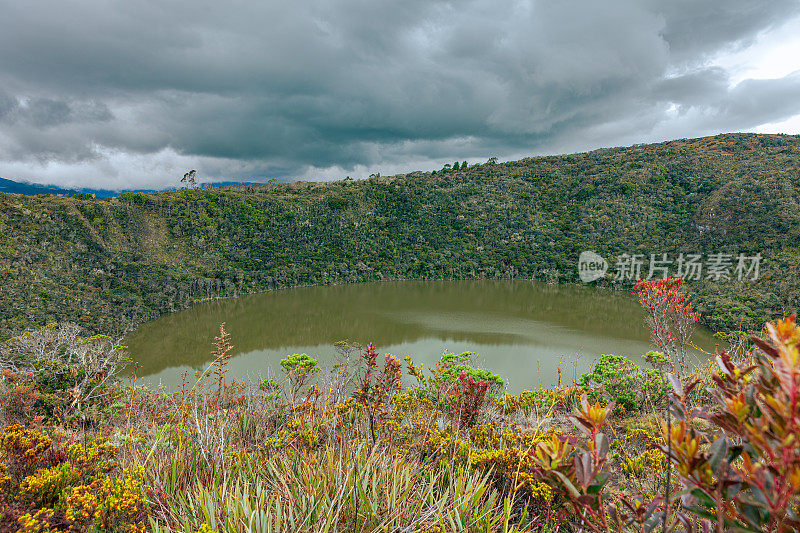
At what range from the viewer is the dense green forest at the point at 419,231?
811 inches

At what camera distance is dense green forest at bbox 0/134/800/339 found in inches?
811

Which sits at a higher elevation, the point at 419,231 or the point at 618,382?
the point at 419,231

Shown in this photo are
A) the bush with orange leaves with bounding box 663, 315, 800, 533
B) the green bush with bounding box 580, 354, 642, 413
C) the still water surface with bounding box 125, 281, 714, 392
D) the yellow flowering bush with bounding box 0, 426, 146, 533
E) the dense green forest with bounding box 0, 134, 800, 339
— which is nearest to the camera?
the bush with orange leaves with bounding box 663, 315, 800, 533

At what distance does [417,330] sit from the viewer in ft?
66.8

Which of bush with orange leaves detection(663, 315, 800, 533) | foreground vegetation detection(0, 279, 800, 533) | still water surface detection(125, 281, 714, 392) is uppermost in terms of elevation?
bush with orange leaves detection(663, 315, 800, 533)

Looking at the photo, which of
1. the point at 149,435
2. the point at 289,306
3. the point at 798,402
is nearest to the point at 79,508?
the point at 149,435

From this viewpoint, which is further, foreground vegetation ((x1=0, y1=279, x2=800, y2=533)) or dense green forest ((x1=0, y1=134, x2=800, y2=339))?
dense green forest ((x1=0, y1=134, x2=800, y2=339))

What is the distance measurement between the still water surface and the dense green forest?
3.21 metres

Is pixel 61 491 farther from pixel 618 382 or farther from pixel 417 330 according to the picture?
pixel 417 330

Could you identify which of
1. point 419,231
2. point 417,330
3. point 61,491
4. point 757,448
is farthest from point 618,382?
point 419,231

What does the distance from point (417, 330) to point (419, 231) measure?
2705cm

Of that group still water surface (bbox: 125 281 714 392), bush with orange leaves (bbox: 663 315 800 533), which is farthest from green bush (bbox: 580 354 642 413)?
bush with orange leaves (bbox: 663 315 800 533)

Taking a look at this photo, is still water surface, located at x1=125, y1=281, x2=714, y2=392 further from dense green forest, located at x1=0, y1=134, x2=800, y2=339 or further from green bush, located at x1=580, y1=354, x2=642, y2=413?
dense green forest, located at x1=0, y1=134, x2=800, y2=339

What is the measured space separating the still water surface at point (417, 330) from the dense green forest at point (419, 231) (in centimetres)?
321
